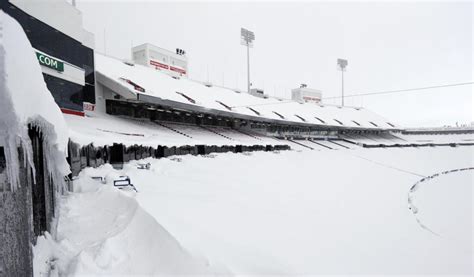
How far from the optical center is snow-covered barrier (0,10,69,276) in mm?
2182

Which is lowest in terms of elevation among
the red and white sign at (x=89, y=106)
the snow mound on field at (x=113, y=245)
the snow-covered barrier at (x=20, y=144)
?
the snow mound on field at (x=113, y=245)

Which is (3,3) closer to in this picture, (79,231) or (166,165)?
(166,165)

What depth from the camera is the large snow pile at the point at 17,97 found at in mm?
2123

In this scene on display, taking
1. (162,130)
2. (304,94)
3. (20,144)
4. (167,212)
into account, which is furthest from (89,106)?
(304,94)

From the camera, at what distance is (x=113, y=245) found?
2.71 meters

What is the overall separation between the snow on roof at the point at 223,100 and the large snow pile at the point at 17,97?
1380 centimetres

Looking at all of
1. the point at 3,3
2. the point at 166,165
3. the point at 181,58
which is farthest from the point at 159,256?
the point at 181,58

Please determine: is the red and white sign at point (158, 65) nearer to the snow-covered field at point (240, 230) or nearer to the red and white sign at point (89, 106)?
the red and white sign at point (89, 106)

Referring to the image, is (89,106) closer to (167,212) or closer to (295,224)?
(167,212)

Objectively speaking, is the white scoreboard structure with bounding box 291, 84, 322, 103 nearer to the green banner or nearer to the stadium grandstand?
the stadium grandstand

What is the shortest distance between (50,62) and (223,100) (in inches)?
640

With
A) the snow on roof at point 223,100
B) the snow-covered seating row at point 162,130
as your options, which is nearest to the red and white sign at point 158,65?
the snow on roof at point 223,100

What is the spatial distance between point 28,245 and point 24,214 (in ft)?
1.03

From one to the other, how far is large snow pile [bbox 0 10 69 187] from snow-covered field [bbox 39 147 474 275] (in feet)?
3.93
